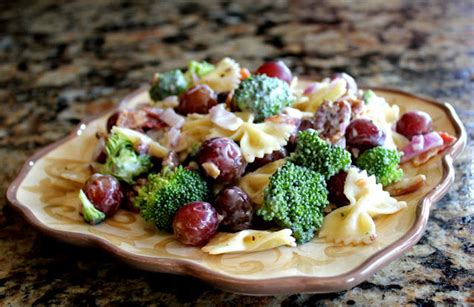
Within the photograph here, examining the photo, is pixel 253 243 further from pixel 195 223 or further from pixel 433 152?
pixel 433 152

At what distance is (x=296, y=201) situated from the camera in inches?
62.6

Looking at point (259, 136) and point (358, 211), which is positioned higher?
point (259, 136)

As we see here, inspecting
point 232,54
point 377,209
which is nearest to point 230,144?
point 377,209

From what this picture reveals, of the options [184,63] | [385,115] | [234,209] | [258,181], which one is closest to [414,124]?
[385,115]

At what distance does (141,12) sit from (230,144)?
7.80 ft

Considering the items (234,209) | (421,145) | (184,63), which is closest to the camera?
(234,209)

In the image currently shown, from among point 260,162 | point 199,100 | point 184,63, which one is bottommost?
point 184,63

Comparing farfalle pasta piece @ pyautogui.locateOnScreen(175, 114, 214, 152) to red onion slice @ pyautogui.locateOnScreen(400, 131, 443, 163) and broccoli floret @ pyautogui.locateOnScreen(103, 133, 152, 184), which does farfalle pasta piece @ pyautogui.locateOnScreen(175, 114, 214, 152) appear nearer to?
broccoli floret @ pyautogui.locateOnScreen(103, 133, 152, 184)

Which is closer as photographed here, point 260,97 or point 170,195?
point 170,195

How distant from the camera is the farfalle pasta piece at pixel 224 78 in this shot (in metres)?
2.05

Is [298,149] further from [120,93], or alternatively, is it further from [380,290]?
[120,93]

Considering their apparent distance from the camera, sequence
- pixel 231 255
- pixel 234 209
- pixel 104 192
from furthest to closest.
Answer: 1. pixel 104 192
2. pixel 234 209
3. pixel 231 255

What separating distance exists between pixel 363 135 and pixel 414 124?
0.85 ft

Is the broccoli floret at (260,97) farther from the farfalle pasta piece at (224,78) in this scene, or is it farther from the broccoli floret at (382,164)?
the broccoli floret at (382,164)
